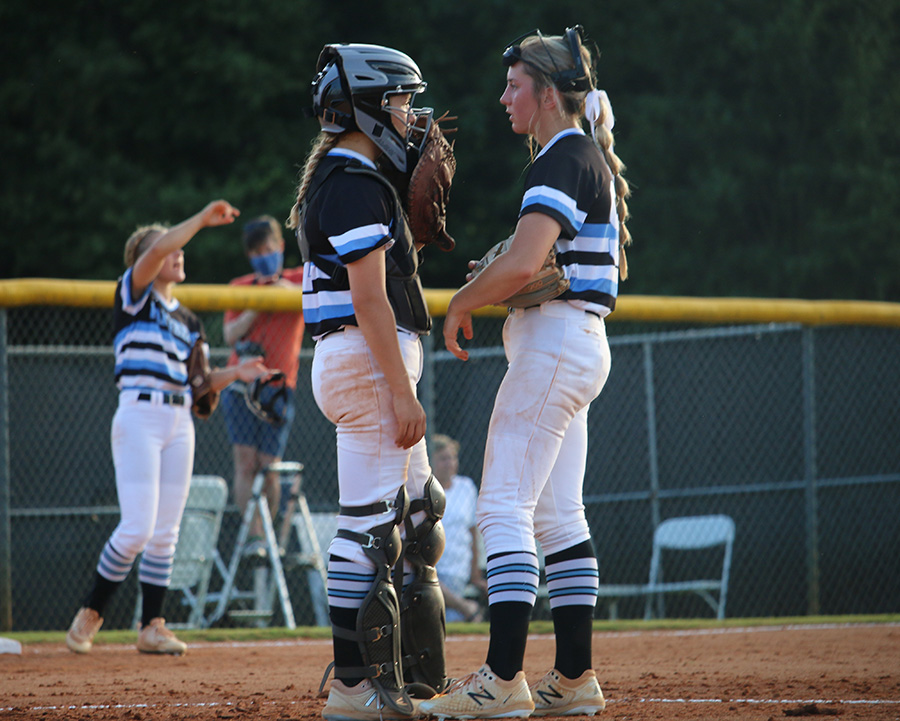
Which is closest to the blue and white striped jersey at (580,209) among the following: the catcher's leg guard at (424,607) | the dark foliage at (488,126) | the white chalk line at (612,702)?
the catcher's leg guard at (424,607)

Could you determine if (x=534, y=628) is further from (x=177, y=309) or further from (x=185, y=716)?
(x=185, y=716)

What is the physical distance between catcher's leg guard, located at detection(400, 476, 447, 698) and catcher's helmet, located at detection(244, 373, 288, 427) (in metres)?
3.37

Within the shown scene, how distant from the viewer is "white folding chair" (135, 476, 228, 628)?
799 centimetres

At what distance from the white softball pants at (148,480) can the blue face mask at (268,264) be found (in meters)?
2.07

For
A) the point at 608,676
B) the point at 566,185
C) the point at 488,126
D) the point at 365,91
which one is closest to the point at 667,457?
the point at 608,676

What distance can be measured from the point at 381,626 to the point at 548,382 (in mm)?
955

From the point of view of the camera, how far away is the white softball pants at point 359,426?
3559mm

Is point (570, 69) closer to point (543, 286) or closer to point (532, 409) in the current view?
point (543, 286)

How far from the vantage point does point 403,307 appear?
371 cm

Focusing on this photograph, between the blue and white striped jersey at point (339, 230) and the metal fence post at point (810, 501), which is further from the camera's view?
the metal fence post at point (810, 501)

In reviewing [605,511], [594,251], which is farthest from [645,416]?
[594,251]

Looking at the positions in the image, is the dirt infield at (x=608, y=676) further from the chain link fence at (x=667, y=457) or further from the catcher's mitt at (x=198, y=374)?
the chain link fence at (x=667, y=457)

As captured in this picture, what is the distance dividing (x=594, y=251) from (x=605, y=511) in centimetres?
620

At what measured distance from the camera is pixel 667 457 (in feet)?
31.9
